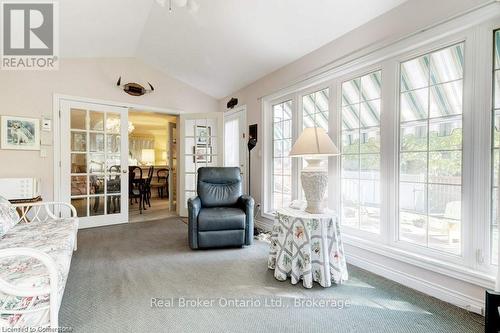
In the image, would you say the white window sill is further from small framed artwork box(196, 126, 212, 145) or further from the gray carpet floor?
small framed artwork box(196, 126, 212, 145)

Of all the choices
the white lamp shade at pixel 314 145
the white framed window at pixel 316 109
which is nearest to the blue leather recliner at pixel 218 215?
the white framed window at pixel 316 109

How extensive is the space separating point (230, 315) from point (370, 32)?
2.70 m

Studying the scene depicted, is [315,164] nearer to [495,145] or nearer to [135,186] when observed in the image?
[495,145]

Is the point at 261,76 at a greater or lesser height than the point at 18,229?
greater

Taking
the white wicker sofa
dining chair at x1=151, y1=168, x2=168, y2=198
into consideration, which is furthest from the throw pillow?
dining chair at x1=151, y1=168, x2=168, y2=198

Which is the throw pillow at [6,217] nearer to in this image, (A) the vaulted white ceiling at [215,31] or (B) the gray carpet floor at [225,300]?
(B) the gray carpet floor at [225,300]

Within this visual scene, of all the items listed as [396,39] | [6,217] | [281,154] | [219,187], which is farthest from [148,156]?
[396,39]

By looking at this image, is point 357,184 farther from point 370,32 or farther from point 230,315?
point 230,315

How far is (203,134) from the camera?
4789 millimetres

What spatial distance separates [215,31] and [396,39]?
2.10m

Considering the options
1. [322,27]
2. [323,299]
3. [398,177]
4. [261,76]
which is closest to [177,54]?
[261,76]

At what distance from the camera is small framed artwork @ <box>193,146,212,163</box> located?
187 inches

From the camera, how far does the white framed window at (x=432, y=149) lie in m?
1.88

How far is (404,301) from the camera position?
185 cm
